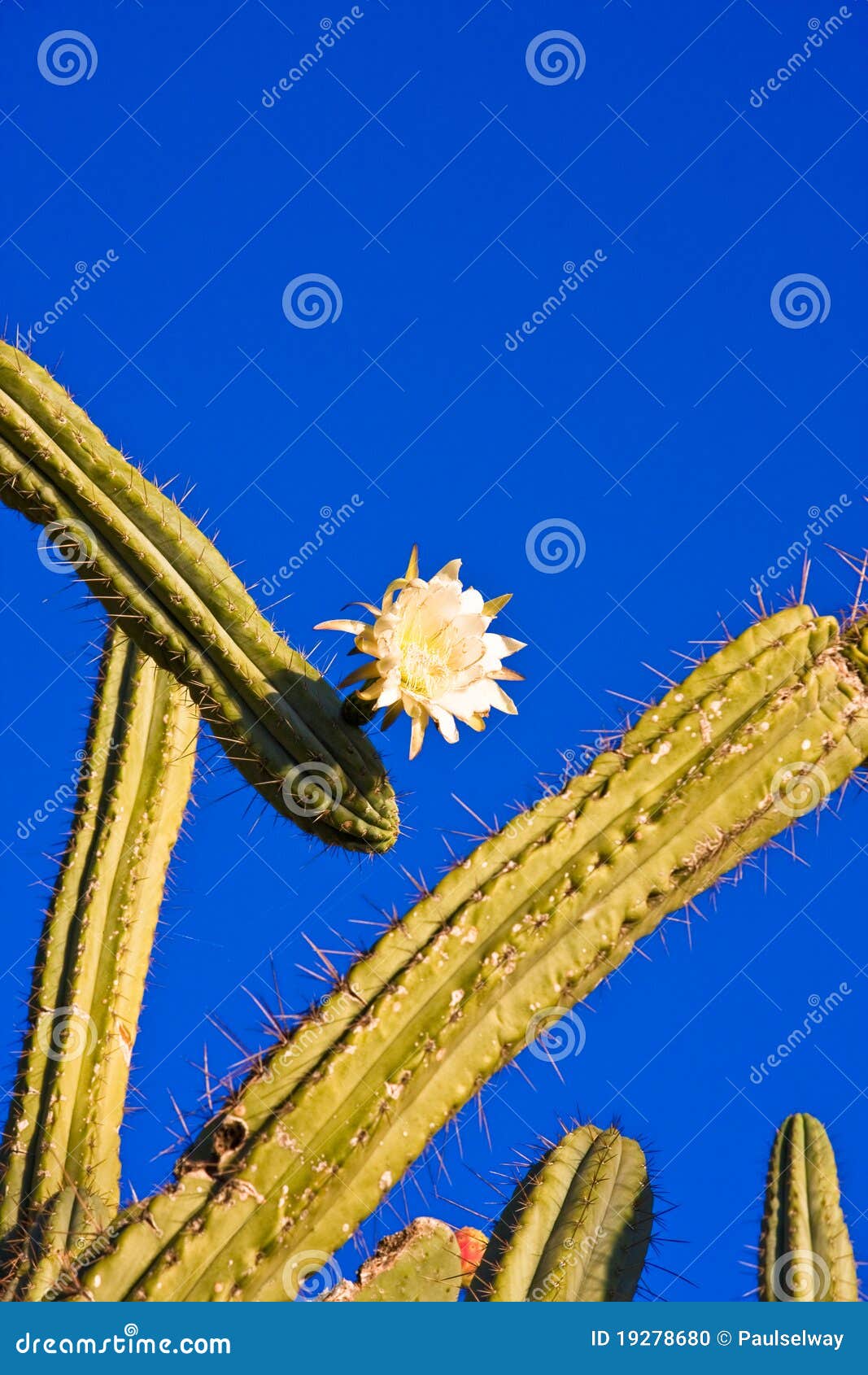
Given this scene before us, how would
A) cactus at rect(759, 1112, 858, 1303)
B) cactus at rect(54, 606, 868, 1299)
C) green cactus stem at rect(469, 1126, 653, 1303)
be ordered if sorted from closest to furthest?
cactus at rect(54, 606, 868, 1299)
green cactus stem at rect(469, 1126, 653, 1303)
cactus at rect(759, 1112, 858, 1303)

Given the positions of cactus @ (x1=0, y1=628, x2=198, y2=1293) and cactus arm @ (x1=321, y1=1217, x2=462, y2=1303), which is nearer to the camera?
cactus arm @ (x1=321, y1=1217, x2=462, y2=1303)

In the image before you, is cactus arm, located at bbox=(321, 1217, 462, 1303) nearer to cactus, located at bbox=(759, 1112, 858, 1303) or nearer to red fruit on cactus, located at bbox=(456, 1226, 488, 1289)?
red fruit on cactus, located at bbox=(456, 1226, 488, 1289)

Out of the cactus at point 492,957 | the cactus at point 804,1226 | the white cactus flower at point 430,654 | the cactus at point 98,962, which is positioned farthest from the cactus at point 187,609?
the cactus at point 804,1226

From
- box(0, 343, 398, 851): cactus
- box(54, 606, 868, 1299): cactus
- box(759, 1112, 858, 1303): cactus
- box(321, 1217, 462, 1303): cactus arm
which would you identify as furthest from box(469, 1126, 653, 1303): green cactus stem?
box(0, 343, 398, 851): cactus

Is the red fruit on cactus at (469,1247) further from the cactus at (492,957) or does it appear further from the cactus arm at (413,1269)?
the cactus at (492,957)

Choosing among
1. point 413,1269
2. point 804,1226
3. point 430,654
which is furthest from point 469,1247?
point 430,654

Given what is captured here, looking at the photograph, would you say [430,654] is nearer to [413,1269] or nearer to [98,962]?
[98,962]
